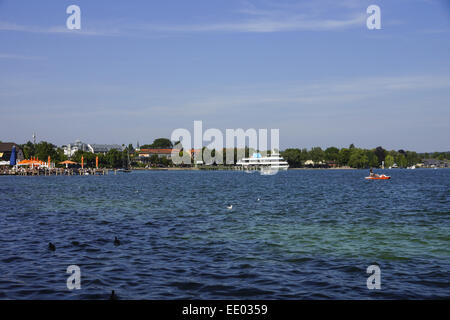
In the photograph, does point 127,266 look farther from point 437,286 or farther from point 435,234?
point 435,234

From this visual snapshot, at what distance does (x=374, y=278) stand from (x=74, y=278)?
1063 cm

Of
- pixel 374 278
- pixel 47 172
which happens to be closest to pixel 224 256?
pixel 374 278

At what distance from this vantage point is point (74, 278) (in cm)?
1505

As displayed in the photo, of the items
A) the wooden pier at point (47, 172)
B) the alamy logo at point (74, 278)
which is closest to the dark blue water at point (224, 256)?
the alamy logo at point (74, 278)

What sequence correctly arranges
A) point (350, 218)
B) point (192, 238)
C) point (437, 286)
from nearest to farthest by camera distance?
1. point (437, 286)
2. point (192, 238)
3. point (350, 218)

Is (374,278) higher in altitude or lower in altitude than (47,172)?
lower

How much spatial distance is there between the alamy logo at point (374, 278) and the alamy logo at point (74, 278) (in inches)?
384

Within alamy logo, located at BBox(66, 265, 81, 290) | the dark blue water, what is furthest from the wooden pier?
alamy logo, located at BBox(66, 265, 81, 290)

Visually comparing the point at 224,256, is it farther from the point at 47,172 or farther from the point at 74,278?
the point at 47,172

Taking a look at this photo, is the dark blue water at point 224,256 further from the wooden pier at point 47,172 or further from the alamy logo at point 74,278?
the wooden pier at point 47,172

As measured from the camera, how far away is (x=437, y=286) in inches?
576

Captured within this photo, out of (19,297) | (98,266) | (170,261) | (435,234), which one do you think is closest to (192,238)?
(170,261)
